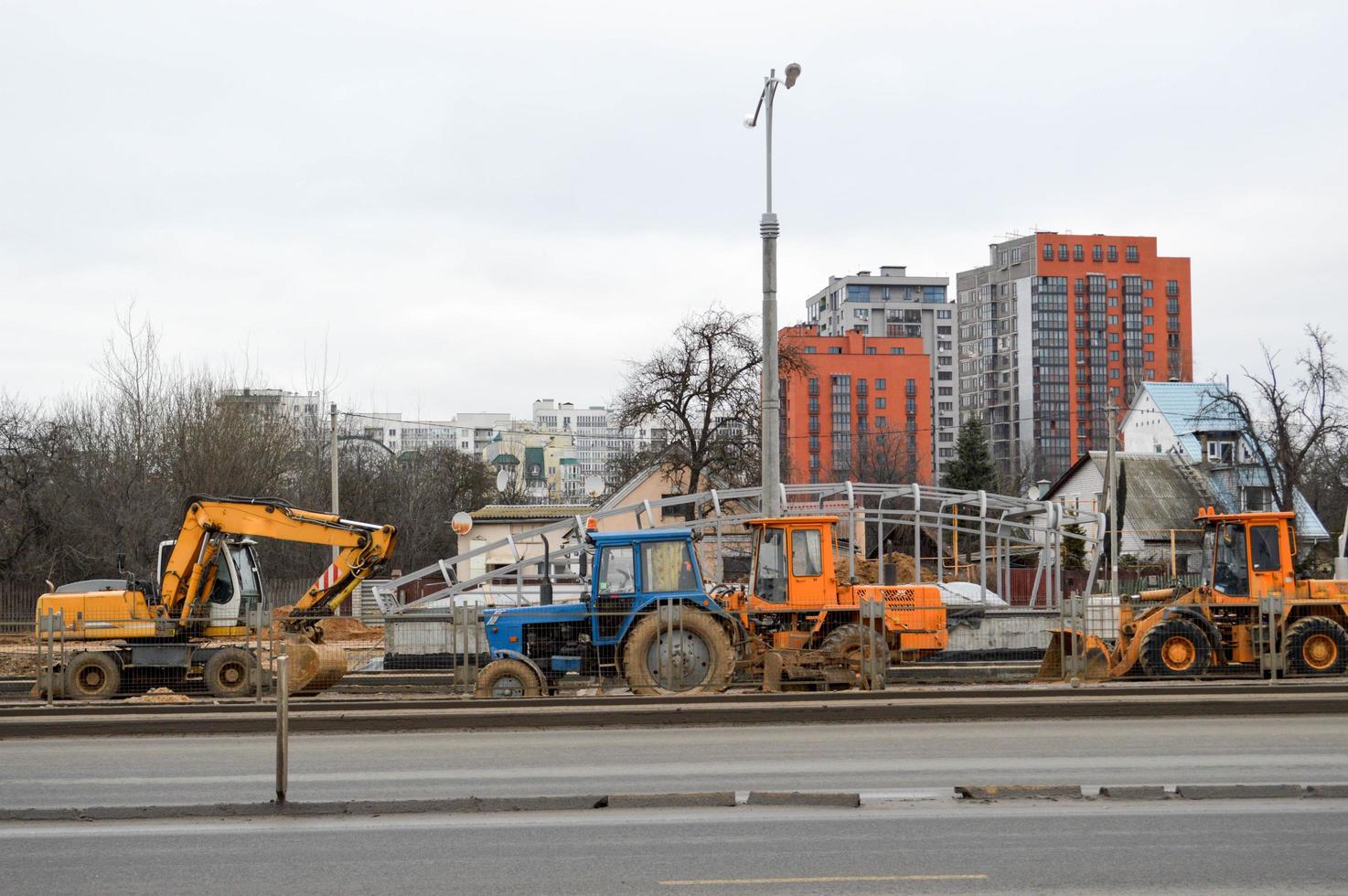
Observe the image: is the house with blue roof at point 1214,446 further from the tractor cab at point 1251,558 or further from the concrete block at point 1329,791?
the concrete block at point 1329,791

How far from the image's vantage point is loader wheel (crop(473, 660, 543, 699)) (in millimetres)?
19750

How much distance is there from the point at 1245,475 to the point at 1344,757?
6016cm

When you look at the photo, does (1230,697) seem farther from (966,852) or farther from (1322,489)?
(1322,489)

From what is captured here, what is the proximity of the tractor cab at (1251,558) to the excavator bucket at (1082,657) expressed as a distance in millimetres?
2531

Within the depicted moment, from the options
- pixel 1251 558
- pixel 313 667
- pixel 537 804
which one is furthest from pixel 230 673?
pixel 1251 558

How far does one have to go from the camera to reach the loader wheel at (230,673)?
75.5 ft

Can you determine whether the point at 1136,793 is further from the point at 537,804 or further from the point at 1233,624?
the point at 1233,624

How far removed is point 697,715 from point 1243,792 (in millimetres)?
7510

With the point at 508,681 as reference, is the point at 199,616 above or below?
above

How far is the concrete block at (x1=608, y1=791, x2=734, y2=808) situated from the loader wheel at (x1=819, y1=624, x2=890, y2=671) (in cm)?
932

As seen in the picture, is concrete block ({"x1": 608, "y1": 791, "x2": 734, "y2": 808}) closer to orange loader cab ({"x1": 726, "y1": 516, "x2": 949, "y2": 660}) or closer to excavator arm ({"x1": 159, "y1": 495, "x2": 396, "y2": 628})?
orange loader cab ({"x1": 726, "y1": 516, "x2": 949, "y2": 660})

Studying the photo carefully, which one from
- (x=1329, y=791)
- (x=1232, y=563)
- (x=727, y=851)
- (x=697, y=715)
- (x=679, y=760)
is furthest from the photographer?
(x=1232, y=563)

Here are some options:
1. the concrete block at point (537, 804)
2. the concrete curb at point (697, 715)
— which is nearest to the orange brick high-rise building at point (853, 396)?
the concrete curb at point (697, 715)

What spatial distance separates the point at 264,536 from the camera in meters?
25.0
